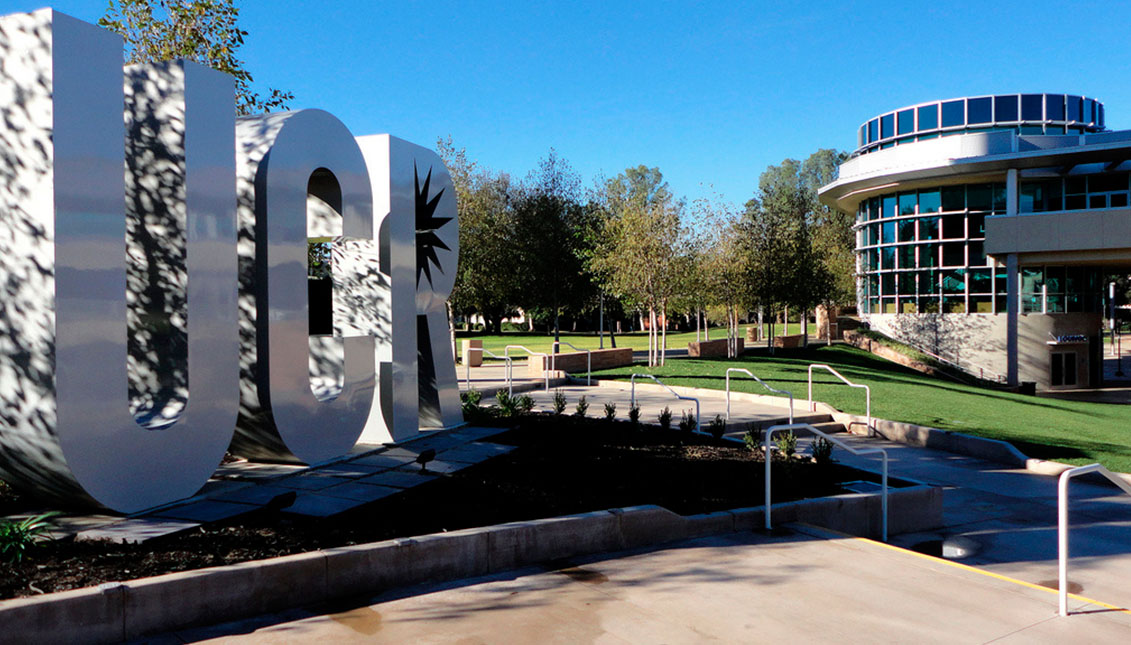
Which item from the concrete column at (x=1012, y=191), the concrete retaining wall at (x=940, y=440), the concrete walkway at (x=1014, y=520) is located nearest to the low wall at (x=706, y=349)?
the concrete column at (x=1012, y=191)

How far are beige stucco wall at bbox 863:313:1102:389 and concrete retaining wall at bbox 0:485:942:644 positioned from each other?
32.8 metres

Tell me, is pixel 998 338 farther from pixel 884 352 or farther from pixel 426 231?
pixel 426 231

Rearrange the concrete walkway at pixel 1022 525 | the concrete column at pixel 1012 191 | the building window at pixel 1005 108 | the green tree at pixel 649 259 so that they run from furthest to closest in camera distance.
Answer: the building window at pixel 1005 108 → the concrete column at pixel 1012 191 → the green tree at pixel 649 259 → the concrete walkway at pixel 1022 525

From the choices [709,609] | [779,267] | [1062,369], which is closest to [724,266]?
[779,267]

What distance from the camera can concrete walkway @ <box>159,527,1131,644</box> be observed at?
501cm

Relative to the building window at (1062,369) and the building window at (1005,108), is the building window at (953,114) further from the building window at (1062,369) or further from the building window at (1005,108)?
the building window at (1062,369)

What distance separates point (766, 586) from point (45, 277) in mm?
6104

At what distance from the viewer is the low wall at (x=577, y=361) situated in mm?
25500

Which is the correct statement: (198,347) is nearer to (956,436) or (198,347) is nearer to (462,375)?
(956,436)

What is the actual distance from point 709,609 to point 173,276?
239 inches

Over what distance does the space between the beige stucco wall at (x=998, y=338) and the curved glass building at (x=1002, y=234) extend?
0.05m

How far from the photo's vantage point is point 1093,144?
33.5 meters

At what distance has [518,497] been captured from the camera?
8039mm

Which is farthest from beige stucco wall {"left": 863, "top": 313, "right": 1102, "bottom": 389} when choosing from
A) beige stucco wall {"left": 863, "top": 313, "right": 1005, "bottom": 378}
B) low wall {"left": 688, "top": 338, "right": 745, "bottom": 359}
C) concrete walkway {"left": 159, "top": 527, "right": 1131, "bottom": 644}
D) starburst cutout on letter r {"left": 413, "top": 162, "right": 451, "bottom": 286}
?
concrete walkway {"left": 159, "top": 527, "right": 1131, "bottom": 644}
